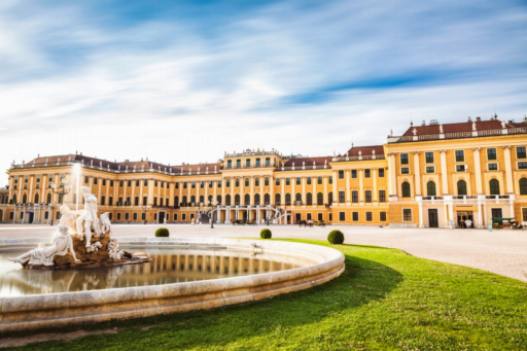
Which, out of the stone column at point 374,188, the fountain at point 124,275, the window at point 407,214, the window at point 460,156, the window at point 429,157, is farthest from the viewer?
the stone column at point 374,188

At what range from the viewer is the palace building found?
41.8 m

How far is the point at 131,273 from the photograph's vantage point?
941 centimetres

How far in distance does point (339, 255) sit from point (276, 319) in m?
4.61

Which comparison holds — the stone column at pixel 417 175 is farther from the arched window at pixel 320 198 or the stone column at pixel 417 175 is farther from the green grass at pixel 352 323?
the green grass at pixel 352 323

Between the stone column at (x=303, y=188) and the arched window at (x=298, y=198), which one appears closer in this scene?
the stone column at (x=303, y=188)

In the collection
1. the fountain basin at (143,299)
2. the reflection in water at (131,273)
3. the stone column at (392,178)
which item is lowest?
the reflection in water at (131,273)

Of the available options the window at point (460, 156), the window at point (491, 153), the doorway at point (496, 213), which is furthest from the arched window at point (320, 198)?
the doorway at point (496, 213)

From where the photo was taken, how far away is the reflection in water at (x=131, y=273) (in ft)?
24.9

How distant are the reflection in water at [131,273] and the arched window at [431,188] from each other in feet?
124

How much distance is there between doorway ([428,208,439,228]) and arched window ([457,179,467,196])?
150 inches

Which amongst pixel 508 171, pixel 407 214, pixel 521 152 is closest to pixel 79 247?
pixel 407 214

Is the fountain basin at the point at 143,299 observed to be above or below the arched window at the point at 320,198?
below

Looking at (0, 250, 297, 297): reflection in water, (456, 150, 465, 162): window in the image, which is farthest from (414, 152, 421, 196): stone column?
(0, 250, 297, 297): reflection in water

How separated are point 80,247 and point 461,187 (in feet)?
145
